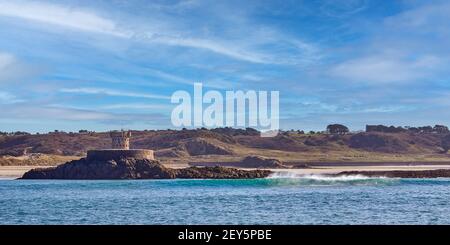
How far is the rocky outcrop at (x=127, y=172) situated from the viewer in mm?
116500

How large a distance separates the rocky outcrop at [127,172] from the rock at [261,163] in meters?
28.3

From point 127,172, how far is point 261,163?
157 ft

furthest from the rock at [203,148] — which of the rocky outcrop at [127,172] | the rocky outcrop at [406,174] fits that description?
the rocky outcrop at [406,174]

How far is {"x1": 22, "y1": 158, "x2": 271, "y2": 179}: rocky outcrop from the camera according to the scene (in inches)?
4587

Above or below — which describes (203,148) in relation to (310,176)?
above

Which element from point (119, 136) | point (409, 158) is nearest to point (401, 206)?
point (119, 136)

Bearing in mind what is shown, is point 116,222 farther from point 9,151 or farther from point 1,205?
point 9,151

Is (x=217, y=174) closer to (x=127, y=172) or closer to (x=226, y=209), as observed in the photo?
(x=127, y=172)

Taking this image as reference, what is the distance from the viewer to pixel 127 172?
11588 cm
